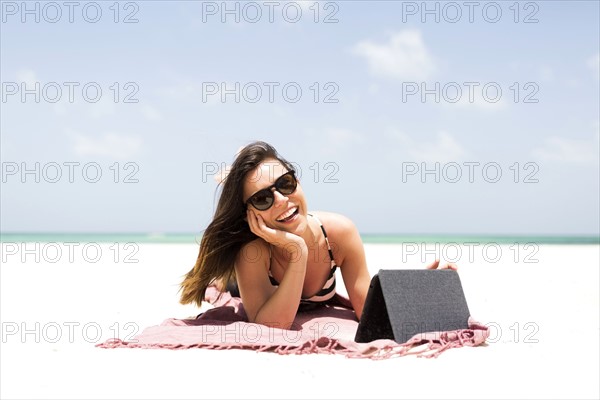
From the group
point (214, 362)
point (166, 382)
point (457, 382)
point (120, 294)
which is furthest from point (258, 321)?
point (120, 294)

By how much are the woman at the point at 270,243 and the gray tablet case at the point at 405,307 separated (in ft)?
1.44

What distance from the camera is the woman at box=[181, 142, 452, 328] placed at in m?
4.62

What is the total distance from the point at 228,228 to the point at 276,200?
507mm

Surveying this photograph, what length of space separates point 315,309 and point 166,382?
236 cm

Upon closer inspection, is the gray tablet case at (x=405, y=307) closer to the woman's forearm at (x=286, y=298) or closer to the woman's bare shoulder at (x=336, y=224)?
the woman's forearm at (x=286, y=298)

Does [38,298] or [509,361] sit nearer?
[509,361]

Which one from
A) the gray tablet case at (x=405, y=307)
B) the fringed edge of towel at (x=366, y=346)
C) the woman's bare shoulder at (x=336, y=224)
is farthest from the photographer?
the woman's bare shoulder at (x=336, y=224)

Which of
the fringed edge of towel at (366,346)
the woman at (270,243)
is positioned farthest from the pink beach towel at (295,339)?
the woman at (270,243)

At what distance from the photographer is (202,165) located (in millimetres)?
5305

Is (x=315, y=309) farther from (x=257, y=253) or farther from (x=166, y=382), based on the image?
(x=166, y=382)

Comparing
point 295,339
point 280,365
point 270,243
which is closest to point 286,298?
point 295,339

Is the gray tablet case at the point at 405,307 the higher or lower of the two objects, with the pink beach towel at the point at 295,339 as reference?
higher

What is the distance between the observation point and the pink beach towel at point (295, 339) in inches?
162

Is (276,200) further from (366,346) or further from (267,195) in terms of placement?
(366,346)
